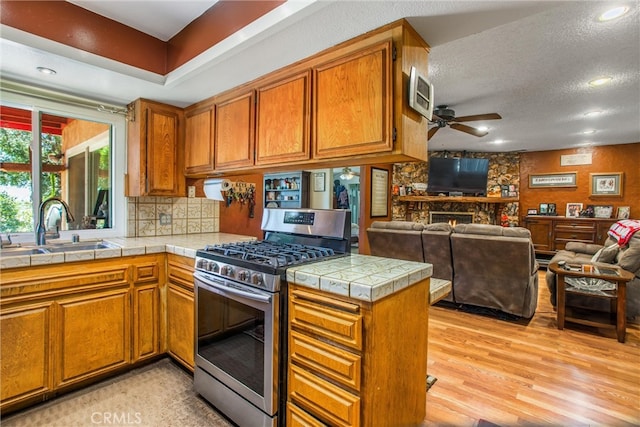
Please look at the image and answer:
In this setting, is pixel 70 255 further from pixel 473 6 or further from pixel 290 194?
pixel 290 194

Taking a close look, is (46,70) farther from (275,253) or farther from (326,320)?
(326,320)

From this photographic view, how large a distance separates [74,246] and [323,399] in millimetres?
2231

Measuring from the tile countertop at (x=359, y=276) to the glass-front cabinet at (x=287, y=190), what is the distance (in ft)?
15.5

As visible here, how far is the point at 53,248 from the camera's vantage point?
7.35ft

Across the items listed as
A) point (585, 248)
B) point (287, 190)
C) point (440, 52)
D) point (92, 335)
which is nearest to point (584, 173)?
point (585, 248)

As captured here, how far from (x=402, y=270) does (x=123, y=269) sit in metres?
1.88

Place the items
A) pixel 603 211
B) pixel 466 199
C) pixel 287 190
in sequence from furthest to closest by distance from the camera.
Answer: pixel 287 190
pixel 466 199
pixel 603 211

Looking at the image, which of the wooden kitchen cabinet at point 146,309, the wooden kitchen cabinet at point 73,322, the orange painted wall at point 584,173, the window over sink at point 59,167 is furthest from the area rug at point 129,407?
the orange painted wall at point 584,173

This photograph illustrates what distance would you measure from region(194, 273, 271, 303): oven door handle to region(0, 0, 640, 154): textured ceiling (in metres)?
1.36

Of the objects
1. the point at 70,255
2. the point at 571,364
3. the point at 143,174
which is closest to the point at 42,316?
the point at 70,255

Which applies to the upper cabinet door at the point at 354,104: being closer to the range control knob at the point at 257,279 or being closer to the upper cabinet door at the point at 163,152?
the range control knob at the point at 257,279

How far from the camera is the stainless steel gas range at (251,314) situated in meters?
1.48

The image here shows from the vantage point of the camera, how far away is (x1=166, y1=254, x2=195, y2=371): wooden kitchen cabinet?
6.88 ft

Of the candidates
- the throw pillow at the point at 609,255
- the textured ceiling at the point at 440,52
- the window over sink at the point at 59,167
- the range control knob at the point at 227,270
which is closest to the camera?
the textured ceiling at the point at 440,52
